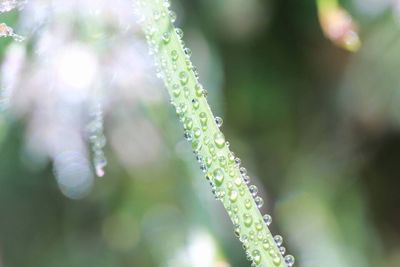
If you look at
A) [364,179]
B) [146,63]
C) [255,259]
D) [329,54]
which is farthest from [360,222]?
[255,259]

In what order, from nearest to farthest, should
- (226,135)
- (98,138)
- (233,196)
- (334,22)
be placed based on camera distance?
(233,196) < (98,138) < (334,22) < (226,135)

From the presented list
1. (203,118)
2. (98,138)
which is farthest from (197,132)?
(98,138)

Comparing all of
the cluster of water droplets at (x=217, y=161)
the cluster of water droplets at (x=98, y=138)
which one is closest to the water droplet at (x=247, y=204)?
the cluster of water droplets at (x=217, y=161)

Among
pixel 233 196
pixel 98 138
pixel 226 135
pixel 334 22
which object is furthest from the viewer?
pixel 226 135

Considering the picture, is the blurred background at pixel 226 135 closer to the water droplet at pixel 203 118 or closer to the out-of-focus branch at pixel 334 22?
the out-of-focus branch at pixel 334 22

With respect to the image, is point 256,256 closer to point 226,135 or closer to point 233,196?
point 233,196

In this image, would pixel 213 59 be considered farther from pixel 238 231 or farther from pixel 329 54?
pixel 238 231
